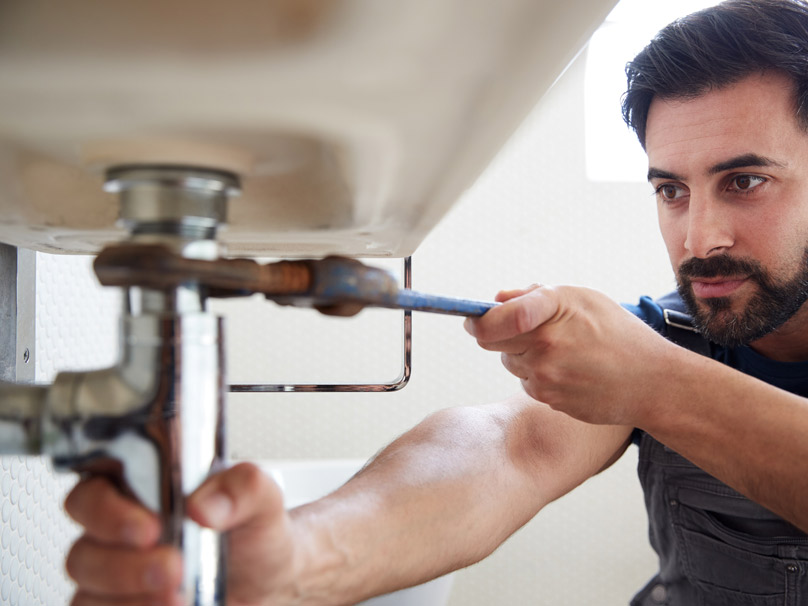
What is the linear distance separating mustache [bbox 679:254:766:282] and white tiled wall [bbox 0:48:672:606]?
1.87ft

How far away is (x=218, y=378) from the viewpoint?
11.5 inches

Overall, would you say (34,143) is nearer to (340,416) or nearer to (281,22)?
(281,22)

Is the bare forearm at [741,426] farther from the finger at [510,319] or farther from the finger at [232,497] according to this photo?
the finger at [232,497]

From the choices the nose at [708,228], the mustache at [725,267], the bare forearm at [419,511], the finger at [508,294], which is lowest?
the bare forearm at [419,511]

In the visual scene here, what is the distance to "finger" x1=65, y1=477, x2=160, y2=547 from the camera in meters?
0.27

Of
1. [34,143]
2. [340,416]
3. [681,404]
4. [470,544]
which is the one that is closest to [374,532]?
[470,544]

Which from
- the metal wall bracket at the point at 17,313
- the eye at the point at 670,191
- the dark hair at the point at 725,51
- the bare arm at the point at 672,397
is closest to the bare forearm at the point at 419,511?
the bare arm at the point at 672,397

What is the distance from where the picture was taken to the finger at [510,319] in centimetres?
41

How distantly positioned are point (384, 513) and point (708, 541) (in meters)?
0.53

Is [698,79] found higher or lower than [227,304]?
higher

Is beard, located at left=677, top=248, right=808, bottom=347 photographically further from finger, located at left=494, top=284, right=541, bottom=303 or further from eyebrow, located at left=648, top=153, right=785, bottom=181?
finger, located at left=494, top=284, right=541, bottom=303

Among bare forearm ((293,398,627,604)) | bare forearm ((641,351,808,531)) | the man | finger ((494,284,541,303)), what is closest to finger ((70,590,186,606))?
the man

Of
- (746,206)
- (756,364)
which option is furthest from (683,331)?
(746,206)

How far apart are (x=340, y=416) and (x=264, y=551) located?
3.25 feet
